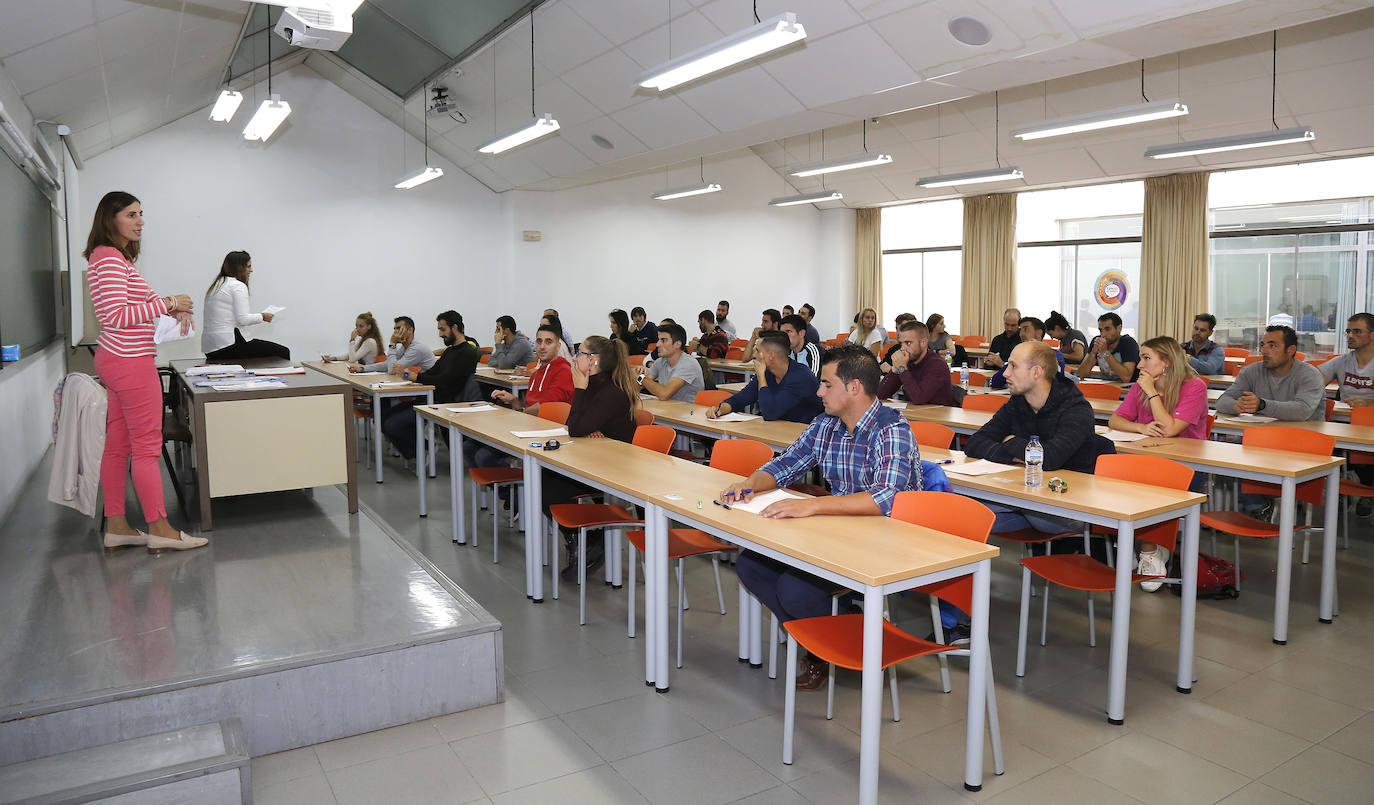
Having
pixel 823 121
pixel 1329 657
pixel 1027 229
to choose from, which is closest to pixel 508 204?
pixel 823 121

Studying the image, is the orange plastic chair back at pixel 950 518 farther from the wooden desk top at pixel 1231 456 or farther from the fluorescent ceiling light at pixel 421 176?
the fluorescent ceiling light at pixel 421 176

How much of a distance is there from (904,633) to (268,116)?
23.9 feet

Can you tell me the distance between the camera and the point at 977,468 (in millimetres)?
3982

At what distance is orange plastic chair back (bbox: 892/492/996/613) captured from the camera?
2857mm

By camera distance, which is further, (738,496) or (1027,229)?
(1027,229)

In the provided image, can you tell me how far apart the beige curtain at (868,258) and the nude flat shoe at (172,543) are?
1305 centimetres

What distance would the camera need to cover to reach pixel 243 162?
11352mm

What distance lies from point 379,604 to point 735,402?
3215 millimetres

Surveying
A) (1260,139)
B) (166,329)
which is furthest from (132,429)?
(1260,139)

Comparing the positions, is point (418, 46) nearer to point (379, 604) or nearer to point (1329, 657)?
point (379, 604)

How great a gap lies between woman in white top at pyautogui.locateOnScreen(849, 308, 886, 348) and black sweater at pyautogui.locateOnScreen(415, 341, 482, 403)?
5.43 meters

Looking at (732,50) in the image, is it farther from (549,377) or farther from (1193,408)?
(1193,408)

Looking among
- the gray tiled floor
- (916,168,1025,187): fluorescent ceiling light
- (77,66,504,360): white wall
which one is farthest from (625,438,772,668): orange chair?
(77,66,504,360): white wall

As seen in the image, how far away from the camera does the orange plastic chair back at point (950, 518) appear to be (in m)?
2.86
